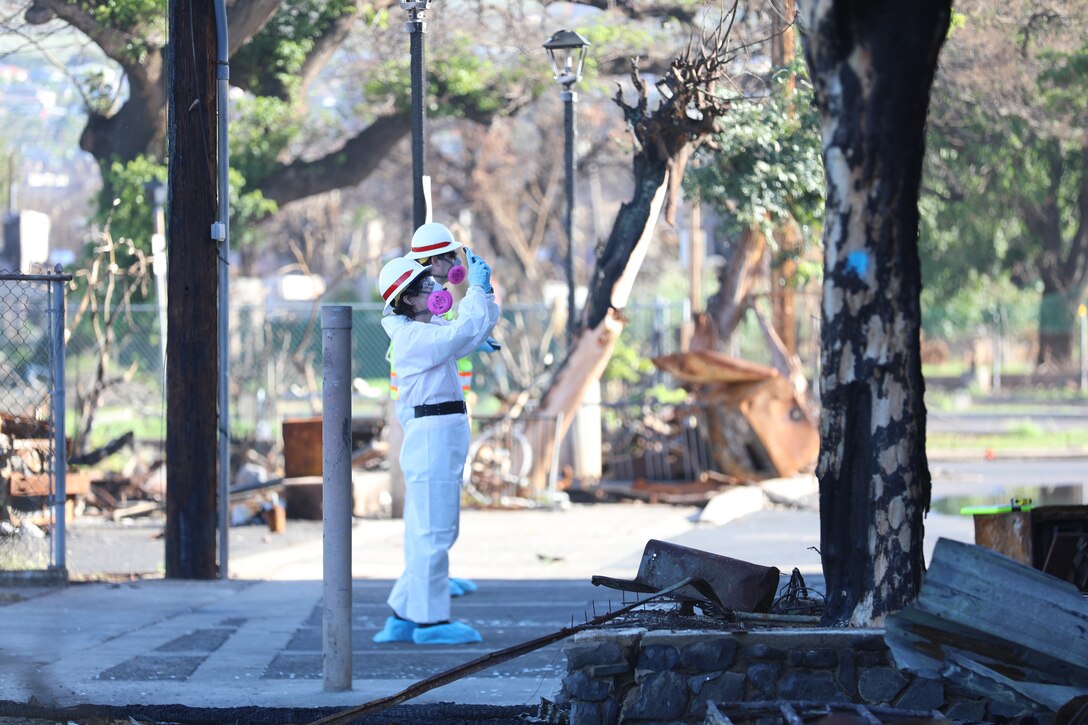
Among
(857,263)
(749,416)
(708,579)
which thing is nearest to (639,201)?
(749,416)

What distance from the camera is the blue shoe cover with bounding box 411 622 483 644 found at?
26.9ft

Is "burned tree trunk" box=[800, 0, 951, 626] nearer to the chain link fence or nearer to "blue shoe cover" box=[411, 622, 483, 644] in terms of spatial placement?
"blue shoe cover" box=[411, 622, 483, 644]

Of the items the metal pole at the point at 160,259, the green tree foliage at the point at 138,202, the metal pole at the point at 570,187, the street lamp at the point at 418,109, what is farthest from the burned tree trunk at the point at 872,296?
the green tree foliage at the point at 138,202

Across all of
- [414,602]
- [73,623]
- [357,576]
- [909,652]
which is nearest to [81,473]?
[357,576]

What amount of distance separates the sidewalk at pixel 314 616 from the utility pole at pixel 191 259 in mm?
1047

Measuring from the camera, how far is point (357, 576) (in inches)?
450

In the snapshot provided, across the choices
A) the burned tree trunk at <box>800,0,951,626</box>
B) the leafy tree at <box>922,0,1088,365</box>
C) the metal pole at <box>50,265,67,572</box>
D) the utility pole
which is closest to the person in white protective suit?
the utility pole

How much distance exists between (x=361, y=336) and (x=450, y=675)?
20233mm

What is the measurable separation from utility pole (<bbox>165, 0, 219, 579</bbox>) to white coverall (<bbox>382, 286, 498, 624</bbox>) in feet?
9.04

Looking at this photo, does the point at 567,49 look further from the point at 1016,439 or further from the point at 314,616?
the point at 1016,439

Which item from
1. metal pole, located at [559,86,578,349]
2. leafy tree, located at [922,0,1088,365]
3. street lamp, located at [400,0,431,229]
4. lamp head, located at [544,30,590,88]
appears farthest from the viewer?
leafy tree, located at [922,0,1088,365]

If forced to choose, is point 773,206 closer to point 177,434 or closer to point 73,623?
point 177,434

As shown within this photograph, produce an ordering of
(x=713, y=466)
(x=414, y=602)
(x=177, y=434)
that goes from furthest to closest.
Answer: (x=713, y=466), (x=177, y=434), (x=414, y=602)

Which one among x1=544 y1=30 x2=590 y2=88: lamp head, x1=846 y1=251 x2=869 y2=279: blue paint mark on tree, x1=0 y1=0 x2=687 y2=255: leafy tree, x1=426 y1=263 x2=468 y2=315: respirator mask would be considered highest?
x1=0 y1=0 x2=687 y2=255: leafy tree
